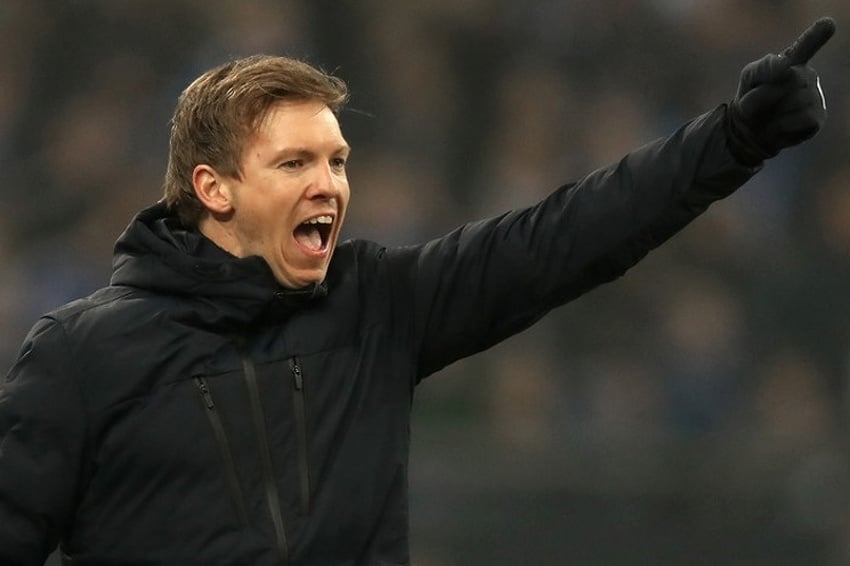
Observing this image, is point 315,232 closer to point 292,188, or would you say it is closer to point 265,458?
point 292,188

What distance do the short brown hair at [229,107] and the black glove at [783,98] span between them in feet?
2.17

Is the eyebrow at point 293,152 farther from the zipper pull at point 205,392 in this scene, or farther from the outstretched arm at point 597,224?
the zipper pull at point 205,392

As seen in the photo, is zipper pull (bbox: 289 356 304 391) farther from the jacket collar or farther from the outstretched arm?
the outstretched arm

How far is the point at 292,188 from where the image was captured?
2.75 meters

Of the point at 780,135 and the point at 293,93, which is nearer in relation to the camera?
the point at 780,135

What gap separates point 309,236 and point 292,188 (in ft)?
0.33

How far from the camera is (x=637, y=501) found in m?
5.09

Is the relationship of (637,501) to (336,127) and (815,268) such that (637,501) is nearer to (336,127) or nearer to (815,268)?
(815,268)

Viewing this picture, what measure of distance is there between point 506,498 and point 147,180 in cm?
166

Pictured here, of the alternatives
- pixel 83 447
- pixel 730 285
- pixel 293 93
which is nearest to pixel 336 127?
pixel 293 93

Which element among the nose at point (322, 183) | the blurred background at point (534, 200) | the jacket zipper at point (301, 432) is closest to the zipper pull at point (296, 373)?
the jacket zipper at point (301, 432)

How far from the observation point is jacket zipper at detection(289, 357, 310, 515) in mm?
2627

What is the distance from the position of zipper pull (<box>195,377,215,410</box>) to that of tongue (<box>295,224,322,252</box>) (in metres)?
0.28

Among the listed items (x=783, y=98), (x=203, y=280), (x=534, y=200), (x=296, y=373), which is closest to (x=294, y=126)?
(x=203, y=280)
